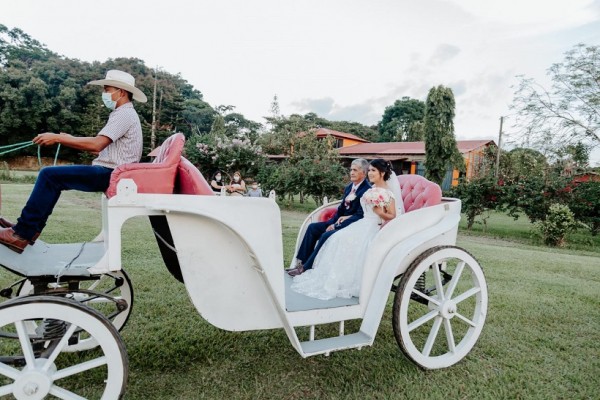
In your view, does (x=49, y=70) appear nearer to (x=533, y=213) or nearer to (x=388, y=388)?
(x=533, y=213)

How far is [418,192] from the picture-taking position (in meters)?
3.96

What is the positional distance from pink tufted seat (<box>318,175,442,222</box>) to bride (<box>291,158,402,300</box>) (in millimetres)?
182

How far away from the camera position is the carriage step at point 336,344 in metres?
2.67

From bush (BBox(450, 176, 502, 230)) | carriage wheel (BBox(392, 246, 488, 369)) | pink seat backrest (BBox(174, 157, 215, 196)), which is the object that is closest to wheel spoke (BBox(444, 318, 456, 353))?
carriage wheel (BBox(392, 246, 488, 369))

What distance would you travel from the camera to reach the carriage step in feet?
8.76

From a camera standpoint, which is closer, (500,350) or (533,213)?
(500,350)

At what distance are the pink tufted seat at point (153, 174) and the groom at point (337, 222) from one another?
1.77 meters

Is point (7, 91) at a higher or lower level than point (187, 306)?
higher

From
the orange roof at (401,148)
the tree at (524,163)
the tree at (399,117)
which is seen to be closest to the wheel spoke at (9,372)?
the tree at (524,163)

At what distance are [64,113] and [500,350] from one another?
3650 cm

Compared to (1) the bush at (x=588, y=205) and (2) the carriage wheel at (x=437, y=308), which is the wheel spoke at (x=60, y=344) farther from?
(1) the bush at (x=588, y=205)

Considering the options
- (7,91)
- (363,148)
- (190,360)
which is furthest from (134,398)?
(7,91)

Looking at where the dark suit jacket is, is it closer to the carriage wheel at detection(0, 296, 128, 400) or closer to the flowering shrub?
the carriage wheel at detection(0, 296, 128, 400)

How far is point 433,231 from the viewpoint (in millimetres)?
3266
